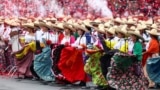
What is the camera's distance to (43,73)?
15.4 meters

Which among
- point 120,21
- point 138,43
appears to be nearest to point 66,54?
point 138,43

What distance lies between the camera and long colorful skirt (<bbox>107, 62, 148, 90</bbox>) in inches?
507

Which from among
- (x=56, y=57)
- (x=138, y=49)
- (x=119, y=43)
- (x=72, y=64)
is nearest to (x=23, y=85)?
(x=56, y=57)

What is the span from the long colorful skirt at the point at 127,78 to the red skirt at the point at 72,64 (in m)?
1.78

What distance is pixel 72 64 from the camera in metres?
14.7

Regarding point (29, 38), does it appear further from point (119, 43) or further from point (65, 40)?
point (119, 43)

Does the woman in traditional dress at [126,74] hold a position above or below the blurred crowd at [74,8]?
below

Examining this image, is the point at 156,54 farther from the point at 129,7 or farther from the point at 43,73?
the point at 129,7

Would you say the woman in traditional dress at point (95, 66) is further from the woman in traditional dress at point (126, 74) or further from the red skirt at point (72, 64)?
the woman in traditional dress at point (126, 74)

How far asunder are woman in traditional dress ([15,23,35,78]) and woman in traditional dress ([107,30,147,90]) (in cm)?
366

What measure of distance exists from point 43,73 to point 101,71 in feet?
7.13

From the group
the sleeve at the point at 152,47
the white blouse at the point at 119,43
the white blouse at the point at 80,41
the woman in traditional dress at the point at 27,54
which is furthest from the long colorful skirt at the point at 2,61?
the sleeve at the point at 152,47

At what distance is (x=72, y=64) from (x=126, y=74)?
2127 millimetres

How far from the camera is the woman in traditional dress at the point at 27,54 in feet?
52.8
